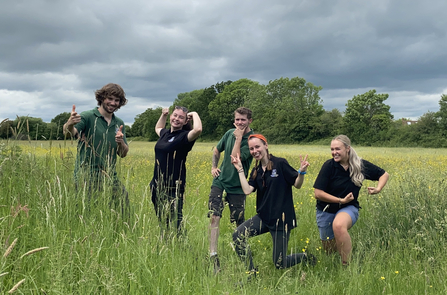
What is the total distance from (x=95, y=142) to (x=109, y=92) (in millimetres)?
621

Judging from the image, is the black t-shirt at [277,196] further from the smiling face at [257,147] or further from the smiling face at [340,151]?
the smiling face at [340,151]

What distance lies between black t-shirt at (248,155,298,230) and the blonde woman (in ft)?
1.51

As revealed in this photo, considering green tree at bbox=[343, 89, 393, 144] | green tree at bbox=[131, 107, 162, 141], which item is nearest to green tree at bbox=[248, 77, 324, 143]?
green tree at bbox=[343, 89, 393, 144]

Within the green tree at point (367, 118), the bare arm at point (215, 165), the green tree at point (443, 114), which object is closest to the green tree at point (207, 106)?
the green tree at point (367, 118)

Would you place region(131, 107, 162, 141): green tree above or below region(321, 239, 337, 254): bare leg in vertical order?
above

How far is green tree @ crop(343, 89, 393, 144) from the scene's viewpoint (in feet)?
157

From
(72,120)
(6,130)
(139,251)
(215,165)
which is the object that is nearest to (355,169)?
(215,165)

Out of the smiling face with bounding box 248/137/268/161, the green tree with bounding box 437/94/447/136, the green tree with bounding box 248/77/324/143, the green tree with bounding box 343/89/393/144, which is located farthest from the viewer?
the green tree with bounding box 248/77/324/143

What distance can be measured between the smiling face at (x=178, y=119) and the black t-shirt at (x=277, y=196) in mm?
1225

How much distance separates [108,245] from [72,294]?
26.5 inches

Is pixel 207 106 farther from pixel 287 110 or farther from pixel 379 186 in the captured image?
pixel 379 186

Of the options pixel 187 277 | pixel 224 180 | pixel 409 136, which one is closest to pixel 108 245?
pixel 187 277

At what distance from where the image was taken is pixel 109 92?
366 centimetres

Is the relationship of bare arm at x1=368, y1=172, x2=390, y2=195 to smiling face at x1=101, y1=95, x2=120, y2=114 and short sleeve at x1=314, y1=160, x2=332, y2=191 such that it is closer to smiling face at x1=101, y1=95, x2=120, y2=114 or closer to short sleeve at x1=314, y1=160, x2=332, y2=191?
short sleeve at x1=314, y1=160, x2=332, y2=191
